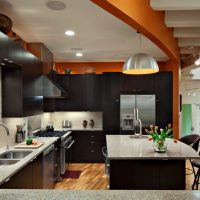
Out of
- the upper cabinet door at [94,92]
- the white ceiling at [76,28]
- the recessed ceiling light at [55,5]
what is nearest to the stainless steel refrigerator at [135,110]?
the upper cabinet door at [94,92]

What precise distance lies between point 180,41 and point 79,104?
10.5ft

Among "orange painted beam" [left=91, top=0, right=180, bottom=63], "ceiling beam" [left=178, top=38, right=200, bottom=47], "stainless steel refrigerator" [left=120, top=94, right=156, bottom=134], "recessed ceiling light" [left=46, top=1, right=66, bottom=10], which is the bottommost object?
"stainless steel refrigerator" [left=120, top=94, right=156, bottom=134]

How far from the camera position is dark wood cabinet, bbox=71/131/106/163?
6668 millimetres

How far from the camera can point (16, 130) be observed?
4.34m

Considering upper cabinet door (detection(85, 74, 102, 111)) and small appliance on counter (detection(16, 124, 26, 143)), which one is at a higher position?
upper cabinet door (detection(85, 74, 102, 111))

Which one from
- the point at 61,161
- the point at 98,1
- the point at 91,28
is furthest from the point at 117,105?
the point at 98,1

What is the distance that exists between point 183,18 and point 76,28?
1744 millimetres

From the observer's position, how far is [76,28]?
424 cm

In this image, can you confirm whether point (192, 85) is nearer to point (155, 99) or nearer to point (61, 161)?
point (155, 99)

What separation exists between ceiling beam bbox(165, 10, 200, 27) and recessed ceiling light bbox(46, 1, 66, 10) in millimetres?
1554

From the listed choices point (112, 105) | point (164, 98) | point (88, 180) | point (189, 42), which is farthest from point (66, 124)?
point (189, 42)

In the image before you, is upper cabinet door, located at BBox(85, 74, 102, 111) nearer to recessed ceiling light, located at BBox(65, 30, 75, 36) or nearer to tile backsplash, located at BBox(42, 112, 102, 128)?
tile backsplash, located at BBox(42, 112, 102, 128)

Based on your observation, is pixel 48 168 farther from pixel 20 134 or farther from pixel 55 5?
pixel 55 5

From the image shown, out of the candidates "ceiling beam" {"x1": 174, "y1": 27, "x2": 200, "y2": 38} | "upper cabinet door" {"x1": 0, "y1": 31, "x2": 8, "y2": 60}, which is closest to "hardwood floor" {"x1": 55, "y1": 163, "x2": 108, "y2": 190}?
"upper cabinet door" {"x1": 0, "y1": 31, "x2": 8, "y2": 60}
